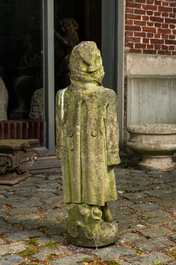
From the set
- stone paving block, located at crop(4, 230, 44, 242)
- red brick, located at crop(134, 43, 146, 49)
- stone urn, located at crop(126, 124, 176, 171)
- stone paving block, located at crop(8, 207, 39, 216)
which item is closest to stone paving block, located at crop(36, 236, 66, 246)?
stone paving block, located at crop(4, 230, 44, 242)

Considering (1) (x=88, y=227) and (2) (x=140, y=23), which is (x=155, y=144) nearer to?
(2) (x=140, y=23)

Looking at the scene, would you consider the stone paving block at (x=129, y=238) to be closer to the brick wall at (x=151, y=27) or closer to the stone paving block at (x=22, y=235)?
the stone paving block at (x=22, y=235)

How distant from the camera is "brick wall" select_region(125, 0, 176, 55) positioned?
7.89 m

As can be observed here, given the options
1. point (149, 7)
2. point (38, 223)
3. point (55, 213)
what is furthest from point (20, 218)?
point (149, 7)

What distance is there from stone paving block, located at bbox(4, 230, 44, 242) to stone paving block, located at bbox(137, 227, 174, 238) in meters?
1.01

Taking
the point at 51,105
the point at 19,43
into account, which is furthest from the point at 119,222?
the point at 19,43

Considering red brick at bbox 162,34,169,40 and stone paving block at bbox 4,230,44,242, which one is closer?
stone paving block at bbox 4,230,44,242

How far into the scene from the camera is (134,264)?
3.29 meters

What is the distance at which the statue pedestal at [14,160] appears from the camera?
5984 millimetres

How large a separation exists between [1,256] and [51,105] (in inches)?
164

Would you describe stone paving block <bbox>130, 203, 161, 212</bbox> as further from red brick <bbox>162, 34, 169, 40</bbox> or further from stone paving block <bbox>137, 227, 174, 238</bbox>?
red brick <bbox>162, 34, 169, 40</bbox>

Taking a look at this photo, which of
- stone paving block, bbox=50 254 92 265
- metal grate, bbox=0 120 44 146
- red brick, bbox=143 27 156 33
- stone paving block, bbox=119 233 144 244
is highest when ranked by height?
red brick, bbox=143 27 156 33

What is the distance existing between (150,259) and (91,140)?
110 cm

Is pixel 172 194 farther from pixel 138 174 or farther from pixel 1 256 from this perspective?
pixel 1 256
